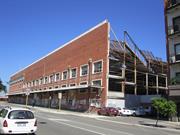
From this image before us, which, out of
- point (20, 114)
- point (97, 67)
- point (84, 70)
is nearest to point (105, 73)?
point (97, 67)

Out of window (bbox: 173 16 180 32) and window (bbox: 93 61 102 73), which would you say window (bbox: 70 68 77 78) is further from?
window (bbox: 173 16 180 32)

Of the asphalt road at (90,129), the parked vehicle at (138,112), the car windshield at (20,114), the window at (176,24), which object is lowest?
the asphalt road at (90,129)

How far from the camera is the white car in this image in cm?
1354

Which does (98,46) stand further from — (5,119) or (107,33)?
(5,119)

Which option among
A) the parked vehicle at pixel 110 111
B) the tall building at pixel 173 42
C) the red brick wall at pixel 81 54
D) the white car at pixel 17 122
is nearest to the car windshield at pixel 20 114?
the white car at pixel 17 122

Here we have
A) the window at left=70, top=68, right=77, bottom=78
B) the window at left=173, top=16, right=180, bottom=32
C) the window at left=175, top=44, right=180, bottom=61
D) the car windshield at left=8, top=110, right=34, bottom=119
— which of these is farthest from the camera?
the window at left=70, top=68, right=77, bottom=78

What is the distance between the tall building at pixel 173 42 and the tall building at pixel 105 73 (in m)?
14.8

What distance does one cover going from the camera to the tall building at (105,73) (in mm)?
50938

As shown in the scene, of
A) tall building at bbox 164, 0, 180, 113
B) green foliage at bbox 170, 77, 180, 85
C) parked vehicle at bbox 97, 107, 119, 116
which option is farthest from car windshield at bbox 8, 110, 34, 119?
parked vehicle at bbox 97, 107, 119, 116

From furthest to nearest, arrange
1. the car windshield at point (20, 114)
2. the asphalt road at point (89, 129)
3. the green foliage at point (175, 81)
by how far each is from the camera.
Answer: the green foliage at point (175, 81) < the asphalt road at point (89, 129) < the car windshield at point (20, 114)

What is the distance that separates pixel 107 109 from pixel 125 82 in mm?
9782

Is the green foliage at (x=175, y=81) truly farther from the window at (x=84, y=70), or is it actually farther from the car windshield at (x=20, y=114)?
the car windshield at (x=20, y=114)

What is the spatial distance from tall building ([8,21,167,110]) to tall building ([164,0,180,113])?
48.5ft

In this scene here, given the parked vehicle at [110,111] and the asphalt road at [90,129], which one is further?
the parked vehicle at [110,111]
